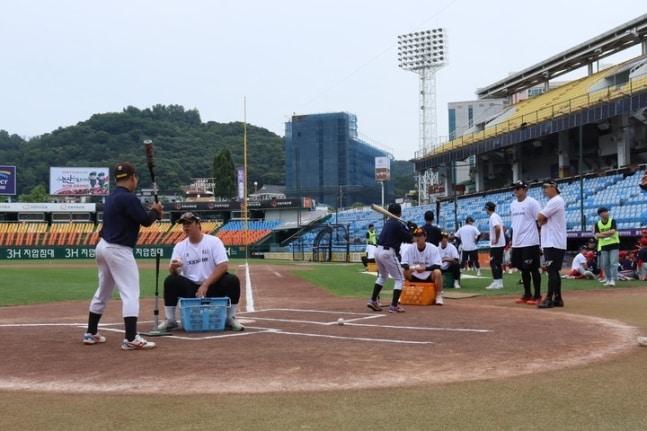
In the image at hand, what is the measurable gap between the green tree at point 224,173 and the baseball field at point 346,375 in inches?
3731

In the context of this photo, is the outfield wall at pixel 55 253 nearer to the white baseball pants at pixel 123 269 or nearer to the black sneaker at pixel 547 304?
the black sneaker at pixel 547 304

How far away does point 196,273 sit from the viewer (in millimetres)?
8188

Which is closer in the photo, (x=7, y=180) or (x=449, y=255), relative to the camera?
(x=449, y=255)

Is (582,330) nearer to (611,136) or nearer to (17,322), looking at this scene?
(17,322)

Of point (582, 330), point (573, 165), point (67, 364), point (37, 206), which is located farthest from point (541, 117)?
point (37, 206)

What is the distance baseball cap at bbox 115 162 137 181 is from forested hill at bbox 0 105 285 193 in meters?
98.1

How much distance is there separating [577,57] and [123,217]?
1985 inches

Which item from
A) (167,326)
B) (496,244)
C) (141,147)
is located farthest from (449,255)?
(141,147)

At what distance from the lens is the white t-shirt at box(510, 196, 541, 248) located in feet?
36.8

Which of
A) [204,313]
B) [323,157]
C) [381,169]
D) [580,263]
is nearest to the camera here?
[204,313]

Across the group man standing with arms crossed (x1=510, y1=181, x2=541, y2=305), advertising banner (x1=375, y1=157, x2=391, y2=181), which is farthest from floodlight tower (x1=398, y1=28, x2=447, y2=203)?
man standing with arms crossed (x1=510, y1=181, x2=541, y2=305)

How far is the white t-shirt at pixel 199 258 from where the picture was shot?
26.8ft

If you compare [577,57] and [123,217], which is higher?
[577,57]

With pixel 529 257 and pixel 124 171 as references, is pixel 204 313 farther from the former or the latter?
pixel 529 257
